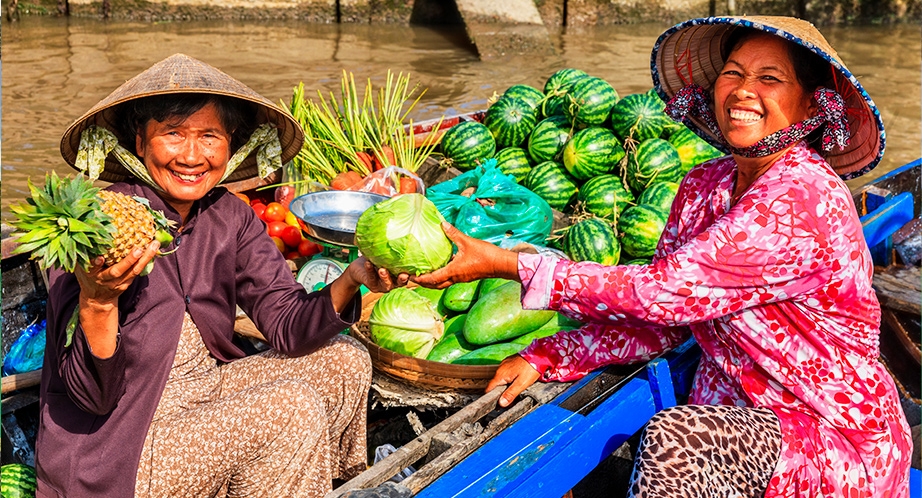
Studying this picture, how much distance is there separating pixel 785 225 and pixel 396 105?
3.16 metres

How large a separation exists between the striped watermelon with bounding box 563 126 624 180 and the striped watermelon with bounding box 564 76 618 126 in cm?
12

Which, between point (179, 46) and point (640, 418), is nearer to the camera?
point (640, 418)

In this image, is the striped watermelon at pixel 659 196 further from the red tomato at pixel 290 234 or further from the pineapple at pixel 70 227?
the pineapple at pixel 70 227

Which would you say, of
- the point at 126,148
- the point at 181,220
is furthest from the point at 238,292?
the point at 126,148

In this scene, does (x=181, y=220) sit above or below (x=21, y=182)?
above

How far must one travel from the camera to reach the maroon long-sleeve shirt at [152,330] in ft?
6.46

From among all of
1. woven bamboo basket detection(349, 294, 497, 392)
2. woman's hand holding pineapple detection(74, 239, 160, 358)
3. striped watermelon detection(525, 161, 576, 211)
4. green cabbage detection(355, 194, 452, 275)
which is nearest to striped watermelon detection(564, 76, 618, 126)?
striped watermelon detection(525, 161, 576, 211)

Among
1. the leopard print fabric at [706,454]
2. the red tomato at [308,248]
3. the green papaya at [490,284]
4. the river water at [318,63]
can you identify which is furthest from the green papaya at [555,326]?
the river water at [318,63]

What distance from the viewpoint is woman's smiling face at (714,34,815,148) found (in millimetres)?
2025

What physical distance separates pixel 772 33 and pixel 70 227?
5.74 ft

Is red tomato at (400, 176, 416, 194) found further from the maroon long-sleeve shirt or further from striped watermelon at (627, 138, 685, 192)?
the maroon long-sleeve shirt

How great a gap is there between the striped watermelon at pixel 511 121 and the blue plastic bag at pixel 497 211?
2.46 ft

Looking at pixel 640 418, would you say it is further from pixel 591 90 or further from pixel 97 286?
pixel 591 90

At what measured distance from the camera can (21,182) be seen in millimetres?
5938
